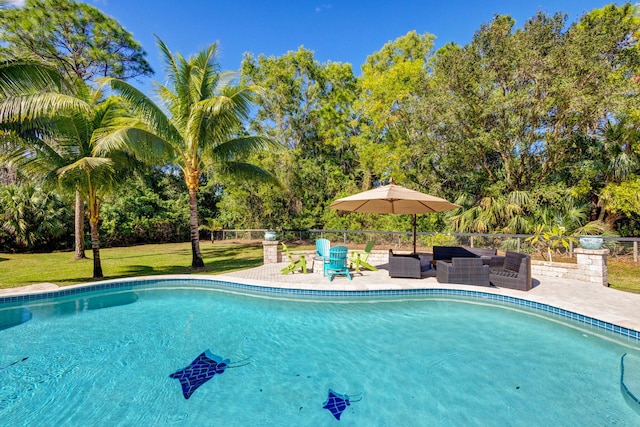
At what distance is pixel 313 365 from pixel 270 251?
682 cm

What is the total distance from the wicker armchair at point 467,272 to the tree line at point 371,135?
5.08 meters

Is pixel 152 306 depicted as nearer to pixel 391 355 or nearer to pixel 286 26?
pixel 391 355

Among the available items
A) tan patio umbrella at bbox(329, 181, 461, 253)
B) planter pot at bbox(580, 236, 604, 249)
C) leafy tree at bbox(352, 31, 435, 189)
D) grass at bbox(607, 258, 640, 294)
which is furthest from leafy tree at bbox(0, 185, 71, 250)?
grass at bbox(607, 258, 640, 294)

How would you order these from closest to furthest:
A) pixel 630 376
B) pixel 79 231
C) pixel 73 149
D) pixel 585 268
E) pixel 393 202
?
pixel 630 376
pixel 585 268
pixel 73 149
pixel 393 202
pixel 79 231

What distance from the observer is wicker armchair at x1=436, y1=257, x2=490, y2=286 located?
7059 mm

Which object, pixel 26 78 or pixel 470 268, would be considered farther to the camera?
pixel 470 268

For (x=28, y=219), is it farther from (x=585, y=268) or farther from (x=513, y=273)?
(x=585, y=268)

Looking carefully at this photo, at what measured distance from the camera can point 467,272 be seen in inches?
280

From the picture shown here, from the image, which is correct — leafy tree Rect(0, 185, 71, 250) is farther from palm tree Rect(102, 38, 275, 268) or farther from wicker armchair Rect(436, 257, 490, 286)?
wicker armchair Rect(436, 257, 490, 286)

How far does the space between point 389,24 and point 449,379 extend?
20.7 meters

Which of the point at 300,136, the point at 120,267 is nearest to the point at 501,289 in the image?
the point at 120,267

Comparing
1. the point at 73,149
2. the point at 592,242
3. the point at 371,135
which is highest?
the point at 371,135

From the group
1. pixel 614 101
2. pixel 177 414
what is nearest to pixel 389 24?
pixel 614 101

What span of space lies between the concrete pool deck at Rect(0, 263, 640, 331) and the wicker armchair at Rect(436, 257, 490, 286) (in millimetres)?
167
